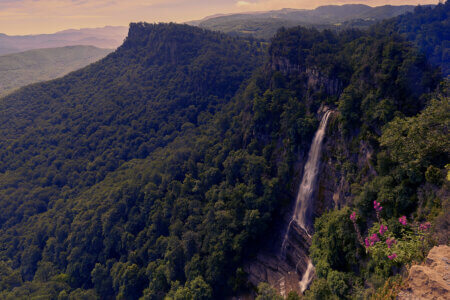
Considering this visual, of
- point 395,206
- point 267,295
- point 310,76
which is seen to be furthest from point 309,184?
point 310,76

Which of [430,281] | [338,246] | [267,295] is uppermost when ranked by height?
[430,281]

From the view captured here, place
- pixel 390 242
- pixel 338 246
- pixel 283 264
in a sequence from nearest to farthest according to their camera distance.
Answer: pixel 390 242
pixel 338 246
pixel 283 264

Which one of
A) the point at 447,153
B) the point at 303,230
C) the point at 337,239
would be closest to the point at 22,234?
the point at 303,230

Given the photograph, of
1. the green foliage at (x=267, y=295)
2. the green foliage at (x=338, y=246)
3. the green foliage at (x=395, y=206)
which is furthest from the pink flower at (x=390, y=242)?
the green foliage at (x=267, y=295)

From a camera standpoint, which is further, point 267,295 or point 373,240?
point 267,295

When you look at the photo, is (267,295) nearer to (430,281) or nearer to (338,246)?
(338,246)

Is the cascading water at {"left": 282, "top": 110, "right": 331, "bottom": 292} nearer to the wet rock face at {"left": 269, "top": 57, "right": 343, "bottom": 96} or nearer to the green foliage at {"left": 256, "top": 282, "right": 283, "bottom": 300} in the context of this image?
the wet rock face at {"left": 269, "top": 57, "right": 343, "bottom": 96}
